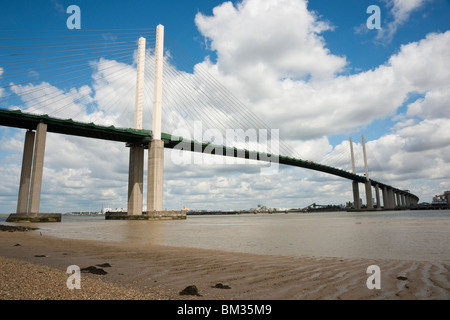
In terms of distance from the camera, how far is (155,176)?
5612 centimetres

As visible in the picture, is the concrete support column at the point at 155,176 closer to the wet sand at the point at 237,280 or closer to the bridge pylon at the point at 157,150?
the bridge pylon at the point at 157,150

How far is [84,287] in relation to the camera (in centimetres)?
431

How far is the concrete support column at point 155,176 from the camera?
5572 centimetres

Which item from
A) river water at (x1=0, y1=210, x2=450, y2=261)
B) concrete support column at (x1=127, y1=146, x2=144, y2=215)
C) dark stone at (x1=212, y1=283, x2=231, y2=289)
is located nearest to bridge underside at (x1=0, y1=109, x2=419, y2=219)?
concrete support column at (x1=127, y1=146, x2=144, y2=215)

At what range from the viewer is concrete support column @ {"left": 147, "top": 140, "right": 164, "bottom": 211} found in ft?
183

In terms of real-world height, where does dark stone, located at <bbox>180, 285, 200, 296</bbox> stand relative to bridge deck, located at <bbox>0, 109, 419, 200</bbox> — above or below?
below

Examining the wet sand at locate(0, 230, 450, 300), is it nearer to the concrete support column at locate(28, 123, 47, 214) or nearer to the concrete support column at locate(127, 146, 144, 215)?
the concrete support column at locate(28, 123, 47, 214)

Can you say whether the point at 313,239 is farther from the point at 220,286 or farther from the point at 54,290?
the point at 54,290

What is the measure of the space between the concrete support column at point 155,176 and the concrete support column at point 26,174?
803 inches

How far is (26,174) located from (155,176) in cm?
2208

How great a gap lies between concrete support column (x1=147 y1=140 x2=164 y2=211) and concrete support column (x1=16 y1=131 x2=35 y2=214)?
20.4 metres
